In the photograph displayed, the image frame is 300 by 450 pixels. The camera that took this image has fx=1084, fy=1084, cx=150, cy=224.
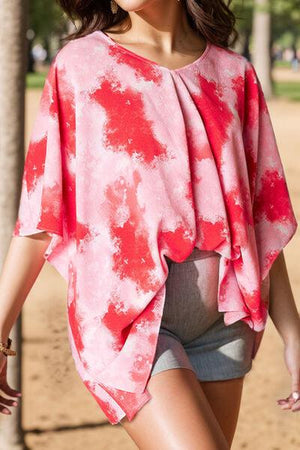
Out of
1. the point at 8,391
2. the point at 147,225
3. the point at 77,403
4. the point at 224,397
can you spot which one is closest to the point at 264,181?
the point at 147,225

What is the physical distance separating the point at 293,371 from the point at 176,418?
514 mm

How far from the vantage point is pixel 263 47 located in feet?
125

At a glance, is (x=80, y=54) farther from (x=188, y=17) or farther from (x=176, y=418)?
(x=176, y=418)

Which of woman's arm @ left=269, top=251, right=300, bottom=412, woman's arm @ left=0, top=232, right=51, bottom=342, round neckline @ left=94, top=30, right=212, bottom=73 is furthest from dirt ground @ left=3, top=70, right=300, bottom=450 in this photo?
round neckline @ left=94, top=30, right=212, bottom=73

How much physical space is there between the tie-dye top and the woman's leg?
16 centimetres

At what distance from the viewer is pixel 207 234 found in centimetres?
243

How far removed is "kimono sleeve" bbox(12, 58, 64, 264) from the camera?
96.3 inches

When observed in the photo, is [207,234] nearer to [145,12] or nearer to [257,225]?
[257,225]

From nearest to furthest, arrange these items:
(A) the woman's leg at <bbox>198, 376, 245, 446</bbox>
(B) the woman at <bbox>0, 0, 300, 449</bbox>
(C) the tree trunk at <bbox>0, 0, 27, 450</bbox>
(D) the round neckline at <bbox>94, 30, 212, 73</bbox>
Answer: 1. (B) the woman at <bbox>0, 0, 300, 449</bbox>
2. (D) the round neckline at <bbox>94, 30, 212, 73</bbox>
3. (A) the woman's leg at <bbox>198, 376, 245, 446</bbox>
4. (C) the tree trunk at <bbox>0, 0, 27, 450</bbox>

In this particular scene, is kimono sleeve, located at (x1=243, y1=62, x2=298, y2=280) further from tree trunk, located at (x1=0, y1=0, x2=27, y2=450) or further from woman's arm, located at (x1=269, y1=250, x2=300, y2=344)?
tree trunk, located at (x1=0, y1=0, x2=27, y2=450)

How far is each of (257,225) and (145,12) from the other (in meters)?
0.59

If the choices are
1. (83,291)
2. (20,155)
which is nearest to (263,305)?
(83,291)

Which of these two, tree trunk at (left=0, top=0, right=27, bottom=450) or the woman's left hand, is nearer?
the woman's left hand

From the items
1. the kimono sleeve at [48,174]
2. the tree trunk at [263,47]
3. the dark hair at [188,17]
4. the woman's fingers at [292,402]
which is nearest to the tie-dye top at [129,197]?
the kimono sleeve at [48,174]
